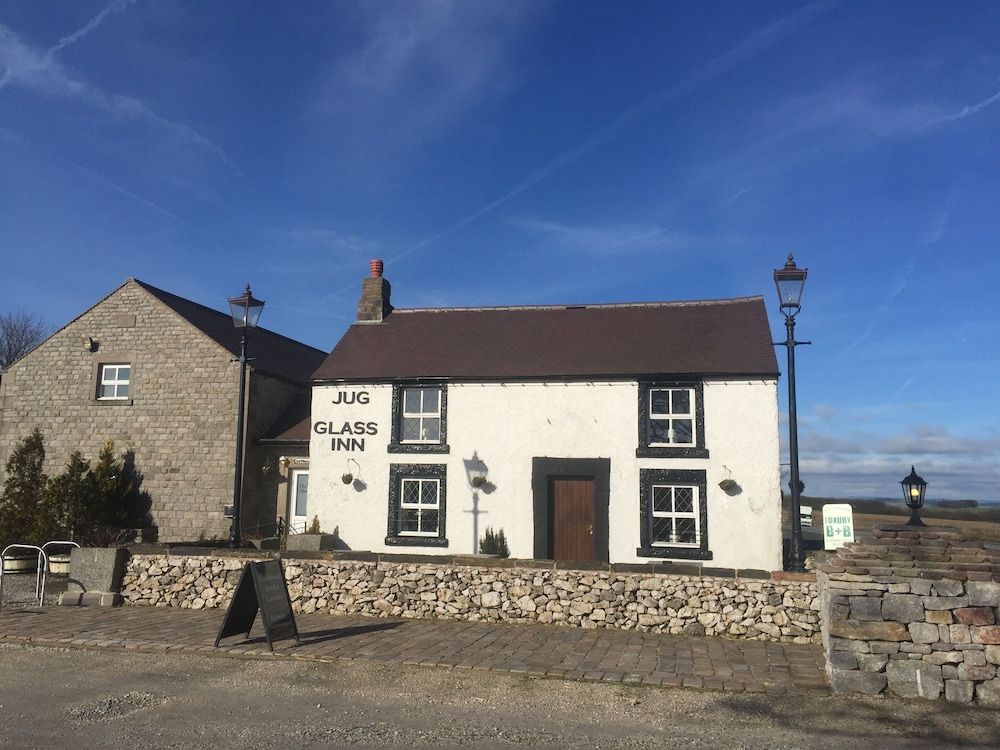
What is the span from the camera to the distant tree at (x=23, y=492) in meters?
19.2

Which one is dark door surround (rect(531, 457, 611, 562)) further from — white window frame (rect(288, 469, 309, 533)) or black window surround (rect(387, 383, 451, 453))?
white window frame (rect(288, 469, 309, 533))

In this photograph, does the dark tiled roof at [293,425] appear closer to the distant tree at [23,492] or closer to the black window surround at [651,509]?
the distant tree at [23,492]

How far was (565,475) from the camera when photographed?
17219 millimetres

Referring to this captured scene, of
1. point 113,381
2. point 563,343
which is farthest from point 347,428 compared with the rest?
point 113,381

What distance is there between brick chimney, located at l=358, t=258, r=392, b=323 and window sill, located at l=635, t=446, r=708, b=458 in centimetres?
882

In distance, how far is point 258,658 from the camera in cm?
928

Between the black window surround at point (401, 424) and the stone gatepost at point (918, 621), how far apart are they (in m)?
11.1

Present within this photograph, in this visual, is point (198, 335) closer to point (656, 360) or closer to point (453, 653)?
point (656, 360)

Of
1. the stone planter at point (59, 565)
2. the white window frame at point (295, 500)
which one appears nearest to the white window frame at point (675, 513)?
the white window frame at point (295, 500)

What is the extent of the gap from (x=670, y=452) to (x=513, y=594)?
256 inches

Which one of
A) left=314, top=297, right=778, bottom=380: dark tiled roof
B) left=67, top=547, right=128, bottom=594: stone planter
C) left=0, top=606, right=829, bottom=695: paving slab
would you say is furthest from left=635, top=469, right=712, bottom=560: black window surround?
left=67, top=547, right=128, bottom=594: stone planter

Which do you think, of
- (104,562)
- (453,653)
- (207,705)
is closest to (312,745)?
(207,705)

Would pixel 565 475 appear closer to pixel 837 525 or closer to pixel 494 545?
pixel 494 545

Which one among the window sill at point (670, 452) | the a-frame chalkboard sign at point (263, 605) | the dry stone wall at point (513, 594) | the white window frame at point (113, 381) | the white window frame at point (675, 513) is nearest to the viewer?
the a-frame chalkboard sign at point (263, 605)
